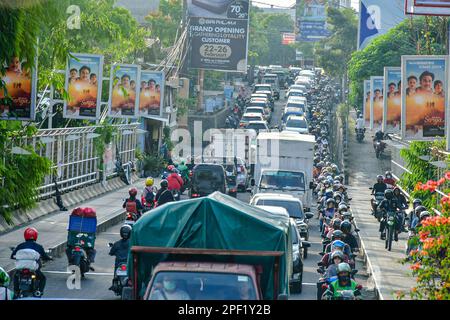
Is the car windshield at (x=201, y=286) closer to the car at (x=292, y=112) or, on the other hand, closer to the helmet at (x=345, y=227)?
the helmet at (x=345, y=227)

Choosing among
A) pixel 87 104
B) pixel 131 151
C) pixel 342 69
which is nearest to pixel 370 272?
pixel 87 104

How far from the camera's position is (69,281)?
22.9 m

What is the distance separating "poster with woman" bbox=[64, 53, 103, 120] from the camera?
37031mm

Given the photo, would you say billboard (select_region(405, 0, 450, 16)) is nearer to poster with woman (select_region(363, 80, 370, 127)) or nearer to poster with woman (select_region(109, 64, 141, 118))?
poster with woman (select_region(109, 64, 141, 118))

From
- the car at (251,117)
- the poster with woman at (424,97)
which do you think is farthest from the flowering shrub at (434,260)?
the car at (251,117)

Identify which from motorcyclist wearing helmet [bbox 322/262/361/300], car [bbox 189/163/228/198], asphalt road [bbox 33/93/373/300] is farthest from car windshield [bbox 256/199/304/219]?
motorcyclist wearing helmet [bbox 322/262/361/300]

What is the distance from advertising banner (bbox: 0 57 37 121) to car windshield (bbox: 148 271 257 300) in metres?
9.03

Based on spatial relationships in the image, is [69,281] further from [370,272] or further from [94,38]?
[94,38]

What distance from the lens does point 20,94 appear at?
22391 mm

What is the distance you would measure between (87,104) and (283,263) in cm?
2429

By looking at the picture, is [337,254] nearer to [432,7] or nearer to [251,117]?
[432,7]

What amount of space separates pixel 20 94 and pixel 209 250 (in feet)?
30.7

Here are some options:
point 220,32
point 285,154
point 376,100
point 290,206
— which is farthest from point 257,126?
point 290,206

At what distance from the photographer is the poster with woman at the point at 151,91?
4591 cm
